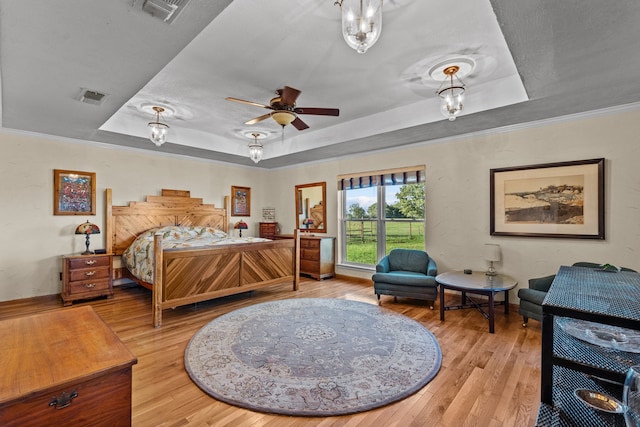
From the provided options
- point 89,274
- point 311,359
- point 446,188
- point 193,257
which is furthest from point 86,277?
point 446,188

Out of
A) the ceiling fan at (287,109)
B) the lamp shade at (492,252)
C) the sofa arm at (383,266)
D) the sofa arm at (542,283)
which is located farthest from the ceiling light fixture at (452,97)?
the sofa arm at (383,266)

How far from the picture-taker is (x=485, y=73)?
3.09 metres

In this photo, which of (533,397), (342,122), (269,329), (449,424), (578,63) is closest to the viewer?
(449,424)

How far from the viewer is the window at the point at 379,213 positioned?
17.0 feet

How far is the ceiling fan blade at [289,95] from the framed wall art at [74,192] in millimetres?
4019

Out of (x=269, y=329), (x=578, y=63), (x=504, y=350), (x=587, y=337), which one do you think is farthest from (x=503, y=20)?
(x=269, y=329)

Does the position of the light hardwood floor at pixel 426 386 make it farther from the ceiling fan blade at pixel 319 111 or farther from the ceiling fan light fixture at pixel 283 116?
the ceiling fan blade at pixel 319 111

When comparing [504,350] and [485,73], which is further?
[485,73]

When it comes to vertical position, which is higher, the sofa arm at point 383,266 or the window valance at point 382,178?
the window valance at point 382,178

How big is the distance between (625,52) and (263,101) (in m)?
3.42

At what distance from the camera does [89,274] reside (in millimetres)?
4410

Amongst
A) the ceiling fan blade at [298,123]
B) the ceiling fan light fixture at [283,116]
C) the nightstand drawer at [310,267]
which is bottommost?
the nightstand drawer at [310,267]

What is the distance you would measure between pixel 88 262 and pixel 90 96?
2593mm

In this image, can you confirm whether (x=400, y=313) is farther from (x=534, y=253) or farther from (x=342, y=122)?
(x=342, y=122)
